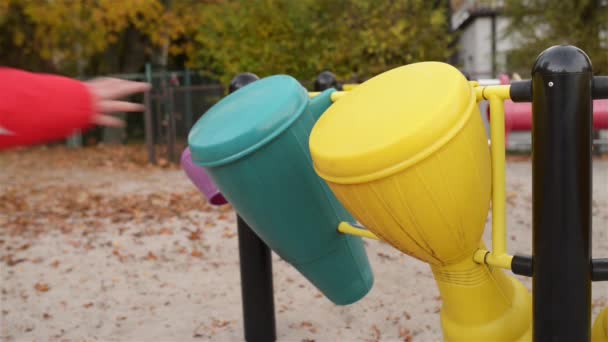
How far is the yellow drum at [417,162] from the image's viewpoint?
4.79ft

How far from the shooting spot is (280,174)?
2.07 m

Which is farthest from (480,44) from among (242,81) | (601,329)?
(601,329)

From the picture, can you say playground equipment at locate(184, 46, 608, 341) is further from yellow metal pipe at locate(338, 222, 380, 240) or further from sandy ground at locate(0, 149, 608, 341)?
sandy ground at locate(0, 149, 608, 341)

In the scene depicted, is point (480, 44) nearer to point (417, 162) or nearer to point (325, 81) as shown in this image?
point (325, 81)

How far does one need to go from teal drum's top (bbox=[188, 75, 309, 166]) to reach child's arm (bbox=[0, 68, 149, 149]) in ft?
1.84

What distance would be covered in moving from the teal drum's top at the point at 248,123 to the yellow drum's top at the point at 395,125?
368 millimetres

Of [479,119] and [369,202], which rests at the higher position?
[479,119]

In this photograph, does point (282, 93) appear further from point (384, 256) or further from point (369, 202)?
point (384, 256)

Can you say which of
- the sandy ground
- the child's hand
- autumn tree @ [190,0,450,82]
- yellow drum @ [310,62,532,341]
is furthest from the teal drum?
autumn tree @ [190,0,450,82]

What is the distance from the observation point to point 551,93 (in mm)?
1438

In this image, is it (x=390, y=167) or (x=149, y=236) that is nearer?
(x=390, y=167)

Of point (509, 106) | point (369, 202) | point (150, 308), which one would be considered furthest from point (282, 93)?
point (150, 308)

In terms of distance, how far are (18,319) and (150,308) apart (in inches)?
27.5

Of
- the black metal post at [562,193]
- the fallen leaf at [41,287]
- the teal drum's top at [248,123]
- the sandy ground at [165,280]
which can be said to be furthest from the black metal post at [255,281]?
the fallen leaf at [41,287]
